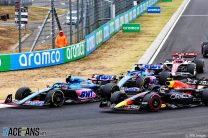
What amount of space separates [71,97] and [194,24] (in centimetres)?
3688

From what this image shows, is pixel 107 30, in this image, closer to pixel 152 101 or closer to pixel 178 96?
pixel 178 96

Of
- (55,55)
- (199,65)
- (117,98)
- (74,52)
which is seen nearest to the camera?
(117,98)

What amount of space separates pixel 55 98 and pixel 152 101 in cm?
373

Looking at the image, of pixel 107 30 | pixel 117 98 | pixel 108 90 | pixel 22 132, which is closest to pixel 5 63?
pixel 108 90

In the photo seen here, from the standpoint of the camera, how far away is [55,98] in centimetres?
2077

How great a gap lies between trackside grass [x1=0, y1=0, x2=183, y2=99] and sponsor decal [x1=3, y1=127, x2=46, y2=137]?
822cm

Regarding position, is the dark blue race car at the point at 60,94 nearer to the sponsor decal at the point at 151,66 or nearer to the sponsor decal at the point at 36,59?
the sponsor decal at the point at 151,66

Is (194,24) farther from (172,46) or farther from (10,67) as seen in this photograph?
(10,67)

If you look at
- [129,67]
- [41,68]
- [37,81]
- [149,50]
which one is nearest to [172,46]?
[149,50]

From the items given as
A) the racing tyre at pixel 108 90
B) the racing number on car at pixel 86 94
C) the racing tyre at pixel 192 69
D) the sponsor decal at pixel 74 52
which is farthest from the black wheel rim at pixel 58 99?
the sponsor decal at pixel 74 52

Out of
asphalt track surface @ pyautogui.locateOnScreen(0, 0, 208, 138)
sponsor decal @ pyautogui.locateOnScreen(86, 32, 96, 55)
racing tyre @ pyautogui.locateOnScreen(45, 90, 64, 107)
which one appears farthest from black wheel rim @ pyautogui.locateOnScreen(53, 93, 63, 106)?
sponsor decal @ pyautogui.locateOnScreen(86, 32, 96, 55)

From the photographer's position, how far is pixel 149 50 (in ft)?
132

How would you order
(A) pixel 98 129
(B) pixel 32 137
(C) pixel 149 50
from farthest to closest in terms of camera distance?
1. (C) pixel 149 50
2. (A) pixel 98 129
3. (B) pixel 32 137

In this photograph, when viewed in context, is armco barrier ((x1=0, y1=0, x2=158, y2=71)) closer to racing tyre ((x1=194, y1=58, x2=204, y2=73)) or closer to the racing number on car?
racing tyre ((x1=194, y1=58, x2=204, y2=73))
